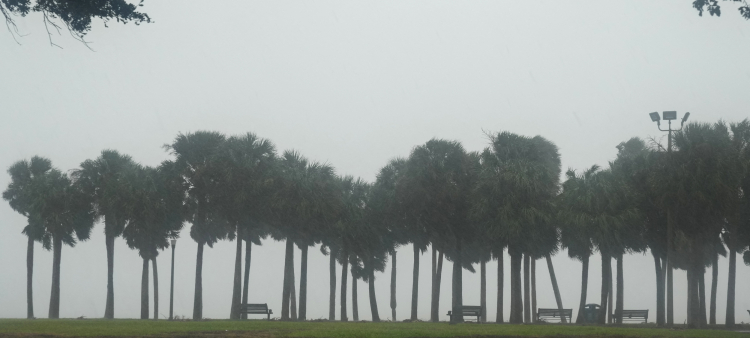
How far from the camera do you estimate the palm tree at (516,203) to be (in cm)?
4581

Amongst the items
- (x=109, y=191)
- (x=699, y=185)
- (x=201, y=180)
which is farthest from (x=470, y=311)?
(x=109, y=191)

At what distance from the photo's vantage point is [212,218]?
5581 centimetres

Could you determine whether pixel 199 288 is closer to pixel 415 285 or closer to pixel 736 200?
pixel 415 285

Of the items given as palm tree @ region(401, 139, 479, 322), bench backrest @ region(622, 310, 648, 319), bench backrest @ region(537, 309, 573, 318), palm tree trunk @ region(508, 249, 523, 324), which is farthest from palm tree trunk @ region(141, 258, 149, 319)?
bench backrest @ region(622, 310, 648, 319)

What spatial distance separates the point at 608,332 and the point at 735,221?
16.4 meters

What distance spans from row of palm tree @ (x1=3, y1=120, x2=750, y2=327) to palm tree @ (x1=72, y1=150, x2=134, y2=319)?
97mm

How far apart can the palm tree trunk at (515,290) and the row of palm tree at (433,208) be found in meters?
0.10

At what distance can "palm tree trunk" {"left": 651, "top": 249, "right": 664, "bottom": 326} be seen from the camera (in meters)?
42.4

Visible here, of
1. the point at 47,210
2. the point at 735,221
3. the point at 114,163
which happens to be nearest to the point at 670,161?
the point at 735,221

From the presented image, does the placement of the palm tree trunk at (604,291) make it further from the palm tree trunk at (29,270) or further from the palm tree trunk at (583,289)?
the palm tree trunk at (29,270)

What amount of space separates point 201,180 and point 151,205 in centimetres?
402

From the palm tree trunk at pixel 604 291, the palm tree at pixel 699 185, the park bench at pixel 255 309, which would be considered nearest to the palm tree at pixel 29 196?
the park bench at pixel 255 309

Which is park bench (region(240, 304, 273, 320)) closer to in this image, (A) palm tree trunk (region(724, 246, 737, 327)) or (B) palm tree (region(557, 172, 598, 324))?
(B) palm tree (region(557, 172, 598, 324))

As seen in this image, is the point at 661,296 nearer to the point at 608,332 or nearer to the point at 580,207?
the point at 580,207
